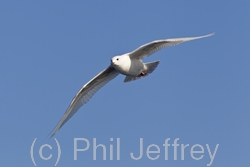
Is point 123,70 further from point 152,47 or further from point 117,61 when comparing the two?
point 152,47

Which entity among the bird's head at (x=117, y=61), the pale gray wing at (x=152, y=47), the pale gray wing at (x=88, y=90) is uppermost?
the pale gray wing at (x=152, y=47)

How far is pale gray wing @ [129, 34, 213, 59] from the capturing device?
55.1 ft

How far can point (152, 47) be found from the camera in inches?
676

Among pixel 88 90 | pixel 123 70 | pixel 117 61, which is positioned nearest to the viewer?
pixel 117 61

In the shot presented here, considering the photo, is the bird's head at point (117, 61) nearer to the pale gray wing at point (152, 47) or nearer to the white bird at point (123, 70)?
the white bird at point (123, 70)

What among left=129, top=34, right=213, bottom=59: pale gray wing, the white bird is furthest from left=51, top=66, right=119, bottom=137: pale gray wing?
left=129, top=34, right=213, bottom=59: pale gray wing

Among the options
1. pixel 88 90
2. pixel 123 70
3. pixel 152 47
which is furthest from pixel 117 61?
pixel 88 90

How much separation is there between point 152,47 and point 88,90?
2573 millimetres

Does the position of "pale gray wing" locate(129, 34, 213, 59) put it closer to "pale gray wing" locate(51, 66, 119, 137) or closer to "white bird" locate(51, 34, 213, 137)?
"white bird" locate(51, 34, 213, 137)

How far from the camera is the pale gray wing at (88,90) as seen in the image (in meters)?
18.3

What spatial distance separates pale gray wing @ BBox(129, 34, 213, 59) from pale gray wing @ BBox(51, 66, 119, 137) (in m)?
1.25

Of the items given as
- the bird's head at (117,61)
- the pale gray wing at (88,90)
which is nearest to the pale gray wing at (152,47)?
the bird's head at (117,61)

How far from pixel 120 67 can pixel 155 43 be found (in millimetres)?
1125

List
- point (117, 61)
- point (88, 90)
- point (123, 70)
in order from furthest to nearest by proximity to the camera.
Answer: point (88, 90) → point (123, 70) → point (117, 61)
